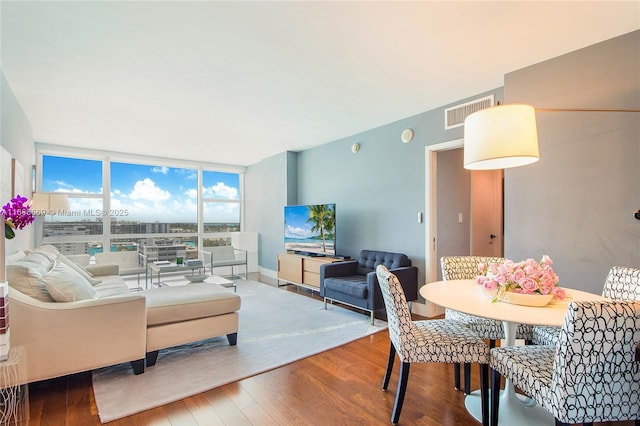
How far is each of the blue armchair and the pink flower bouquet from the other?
5.79 feet

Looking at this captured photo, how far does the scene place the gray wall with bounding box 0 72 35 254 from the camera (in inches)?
112

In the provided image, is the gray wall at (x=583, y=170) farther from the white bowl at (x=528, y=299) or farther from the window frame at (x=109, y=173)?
the window frame at (x=109, y=173)

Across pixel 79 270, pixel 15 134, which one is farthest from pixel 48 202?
pixel 79 270

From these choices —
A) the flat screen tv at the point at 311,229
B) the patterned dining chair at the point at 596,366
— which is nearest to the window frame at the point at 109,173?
the flat screen tv at the point at 311,229

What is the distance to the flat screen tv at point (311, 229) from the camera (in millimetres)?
4691

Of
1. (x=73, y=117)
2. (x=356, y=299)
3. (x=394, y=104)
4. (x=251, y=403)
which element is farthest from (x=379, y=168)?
(x=73, y=117)

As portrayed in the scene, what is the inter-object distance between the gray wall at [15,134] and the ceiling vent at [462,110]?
14.4ft

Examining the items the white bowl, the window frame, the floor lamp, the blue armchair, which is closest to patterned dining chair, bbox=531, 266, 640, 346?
the white bowl

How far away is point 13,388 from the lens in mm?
1550

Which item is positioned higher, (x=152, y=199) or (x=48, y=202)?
(x=152, y=199)

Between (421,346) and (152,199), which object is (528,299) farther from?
(152,199)

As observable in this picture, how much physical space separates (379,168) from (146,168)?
4.89 meters

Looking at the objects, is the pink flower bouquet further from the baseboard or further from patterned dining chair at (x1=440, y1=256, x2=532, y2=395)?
the baseboard

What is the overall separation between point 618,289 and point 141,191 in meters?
7.16
